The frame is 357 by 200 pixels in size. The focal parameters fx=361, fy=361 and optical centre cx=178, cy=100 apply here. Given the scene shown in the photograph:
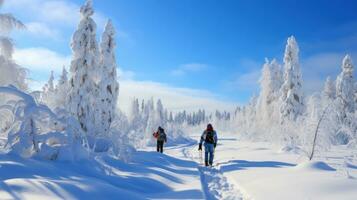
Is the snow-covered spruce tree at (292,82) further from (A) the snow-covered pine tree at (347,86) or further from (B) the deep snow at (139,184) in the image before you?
(B) the deep snow at (139,184)

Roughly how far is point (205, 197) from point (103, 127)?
1666 centimetres

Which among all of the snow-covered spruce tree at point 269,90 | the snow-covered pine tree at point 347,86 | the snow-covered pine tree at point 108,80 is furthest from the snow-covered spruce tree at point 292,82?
the snow-covered pine tree at point 108,80

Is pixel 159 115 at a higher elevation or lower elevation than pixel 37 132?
higher

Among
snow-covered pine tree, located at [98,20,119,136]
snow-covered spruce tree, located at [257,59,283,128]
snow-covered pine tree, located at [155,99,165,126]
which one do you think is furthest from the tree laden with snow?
snow-covered pine tree, located at [98,20,119,136]

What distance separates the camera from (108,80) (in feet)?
86.7

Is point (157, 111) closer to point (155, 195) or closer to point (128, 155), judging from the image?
point (128, 155)

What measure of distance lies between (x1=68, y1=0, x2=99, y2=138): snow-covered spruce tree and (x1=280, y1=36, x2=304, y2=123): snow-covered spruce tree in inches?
917

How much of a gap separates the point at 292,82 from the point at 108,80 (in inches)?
823

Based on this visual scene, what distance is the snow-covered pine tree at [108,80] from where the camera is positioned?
24.6m

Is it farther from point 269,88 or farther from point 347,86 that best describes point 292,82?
point 347,86

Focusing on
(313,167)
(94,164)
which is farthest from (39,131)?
(313,167)

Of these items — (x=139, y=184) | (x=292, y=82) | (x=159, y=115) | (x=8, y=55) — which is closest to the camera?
(x=139, y=184)

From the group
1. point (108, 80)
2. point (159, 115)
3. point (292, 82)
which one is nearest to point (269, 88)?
point (292, 82)

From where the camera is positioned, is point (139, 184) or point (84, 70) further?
point (84, 70)
